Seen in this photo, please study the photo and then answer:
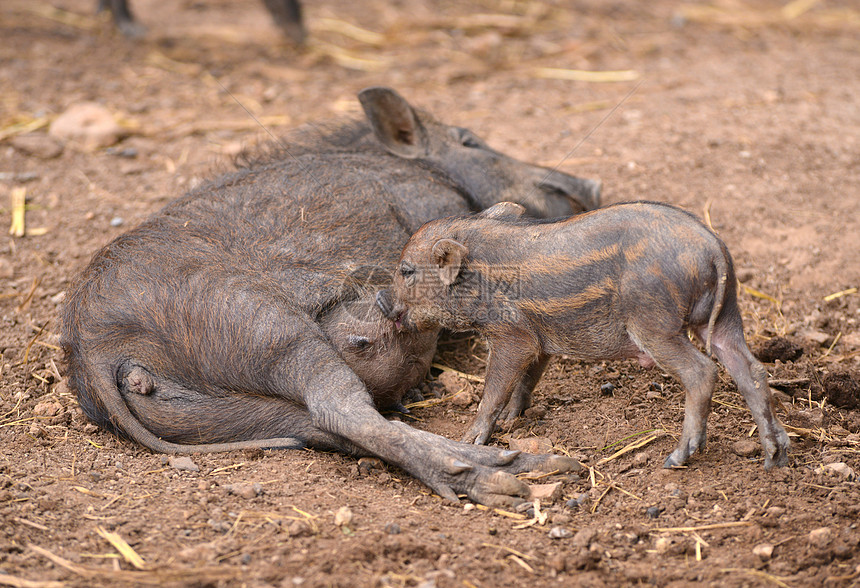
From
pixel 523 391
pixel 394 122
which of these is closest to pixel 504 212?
pixel 523 391

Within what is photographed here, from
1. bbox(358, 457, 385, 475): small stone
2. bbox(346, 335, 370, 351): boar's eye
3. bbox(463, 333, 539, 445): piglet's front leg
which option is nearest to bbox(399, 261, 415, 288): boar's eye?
bbox(346, 335, 370, 351): boar's eye

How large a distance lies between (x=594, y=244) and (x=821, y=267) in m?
2.16

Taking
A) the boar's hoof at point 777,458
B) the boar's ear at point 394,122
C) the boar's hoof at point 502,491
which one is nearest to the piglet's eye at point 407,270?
the boar's hoof at point 502,491

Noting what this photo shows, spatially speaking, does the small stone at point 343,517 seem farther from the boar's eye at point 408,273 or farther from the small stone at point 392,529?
the boar's eye at point 408,273

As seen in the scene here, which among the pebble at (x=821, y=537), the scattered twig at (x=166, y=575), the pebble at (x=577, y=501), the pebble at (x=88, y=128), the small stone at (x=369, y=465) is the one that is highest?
the pebble at (x=88, y=128)

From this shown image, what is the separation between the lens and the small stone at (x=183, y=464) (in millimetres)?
3217

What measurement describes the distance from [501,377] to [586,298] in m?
0.50

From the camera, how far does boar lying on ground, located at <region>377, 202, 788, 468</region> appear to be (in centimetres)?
295

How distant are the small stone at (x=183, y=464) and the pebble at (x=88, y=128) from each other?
12.0ft

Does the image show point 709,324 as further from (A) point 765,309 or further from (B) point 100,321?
(B) point 100,321

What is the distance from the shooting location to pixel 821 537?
2.58 meters

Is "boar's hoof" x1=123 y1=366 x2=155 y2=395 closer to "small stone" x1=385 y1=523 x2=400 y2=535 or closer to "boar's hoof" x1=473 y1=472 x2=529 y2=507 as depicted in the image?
"small stone" x1=385 y1=523 x2=400 y2=535

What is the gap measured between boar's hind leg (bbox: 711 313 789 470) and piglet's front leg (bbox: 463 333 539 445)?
2.36 ft

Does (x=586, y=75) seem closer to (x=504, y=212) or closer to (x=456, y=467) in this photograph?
(x=504, y=212)
